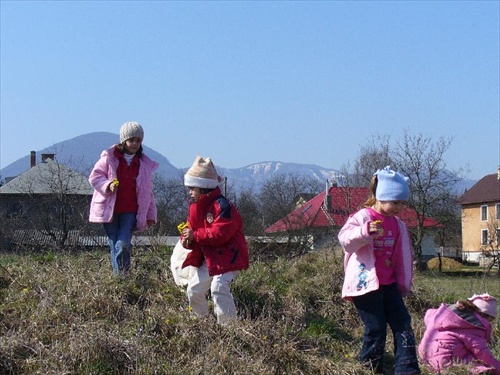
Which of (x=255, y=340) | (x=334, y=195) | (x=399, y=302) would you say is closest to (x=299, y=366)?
(x=255, y=340)

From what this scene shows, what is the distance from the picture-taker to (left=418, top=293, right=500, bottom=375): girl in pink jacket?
6184 mm

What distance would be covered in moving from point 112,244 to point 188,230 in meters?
1.53

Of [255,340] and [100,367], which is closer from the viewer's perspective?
[100,367]

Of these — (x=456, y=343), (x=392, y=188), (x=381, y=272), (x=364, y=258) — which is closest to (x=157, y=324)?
(x=364, y=258)

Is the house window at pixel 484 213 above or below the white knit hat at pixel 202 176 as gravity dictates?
below

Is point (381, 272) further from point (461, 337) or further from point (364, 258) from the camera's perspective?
point (461, 337)

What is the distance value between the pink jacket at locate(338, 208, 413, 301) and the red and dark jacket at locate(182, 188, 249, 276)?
3.17 feet

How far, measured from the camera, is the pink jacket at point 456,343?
20.3ft

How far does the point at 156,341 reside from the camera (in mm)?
5613

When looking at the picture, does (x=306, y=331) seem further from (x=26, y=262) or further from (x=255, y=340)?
(x=26, y=262)

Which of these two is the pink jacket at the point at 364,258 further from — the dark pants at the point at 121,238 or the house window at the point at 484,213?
the house window at the point at 484,213

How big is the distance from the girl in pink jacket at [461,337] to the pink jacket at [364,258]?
68cm

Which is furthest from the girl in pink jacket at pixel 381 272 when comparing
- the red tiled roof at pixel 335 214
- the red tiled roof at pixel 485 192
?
the red tiled roof at pixel 485 192

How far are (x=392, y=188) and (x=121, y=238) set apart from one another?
2.95 meters
